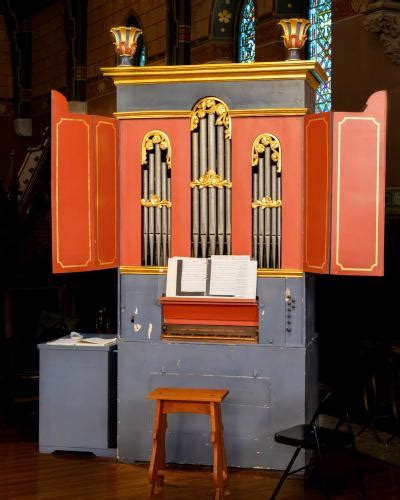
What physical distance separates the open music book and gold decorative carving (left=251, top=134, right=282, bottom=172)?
70 cm

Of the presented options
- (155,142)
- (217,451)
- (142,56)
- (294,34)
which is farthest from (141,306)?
(142,56)

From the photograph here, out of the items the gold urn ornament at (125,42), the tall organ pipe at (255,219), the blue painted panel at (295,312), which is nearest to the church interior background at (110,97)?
the blue painted panel at (295,312)

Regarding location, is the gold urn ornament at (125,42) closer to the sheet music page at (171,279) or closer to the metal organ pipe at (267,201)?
the metal organ pipe at (267,201)

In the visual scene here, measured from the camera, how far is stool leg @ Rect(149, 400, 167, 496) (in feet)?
20.1

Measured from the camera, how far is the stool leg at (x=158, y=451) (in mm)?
6121

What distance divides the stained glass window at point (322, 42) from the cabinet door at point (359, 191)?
4875 mm

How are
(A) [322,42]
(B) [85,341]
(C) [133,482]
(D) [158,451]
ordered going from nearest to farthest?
(D) [158,451] → (C) [133,482] → (B) [85,341] → (A) [322,42]

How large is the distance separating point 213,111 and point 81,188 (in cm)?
110

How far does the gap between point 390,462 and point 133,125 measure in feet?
10.3

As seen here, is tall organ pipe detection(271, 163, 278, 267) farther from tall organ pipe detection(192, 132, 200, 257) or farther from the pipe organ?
tall organ pipe detection(192, 132, 200, 257)

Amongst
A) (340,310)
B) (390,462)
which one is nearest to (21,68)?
(340,310)

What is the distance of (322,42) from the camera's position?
447 inches

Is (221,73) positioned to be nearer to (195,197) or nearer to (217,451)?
(195,197)

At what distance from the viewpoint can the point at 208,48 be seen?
13.2 meters
